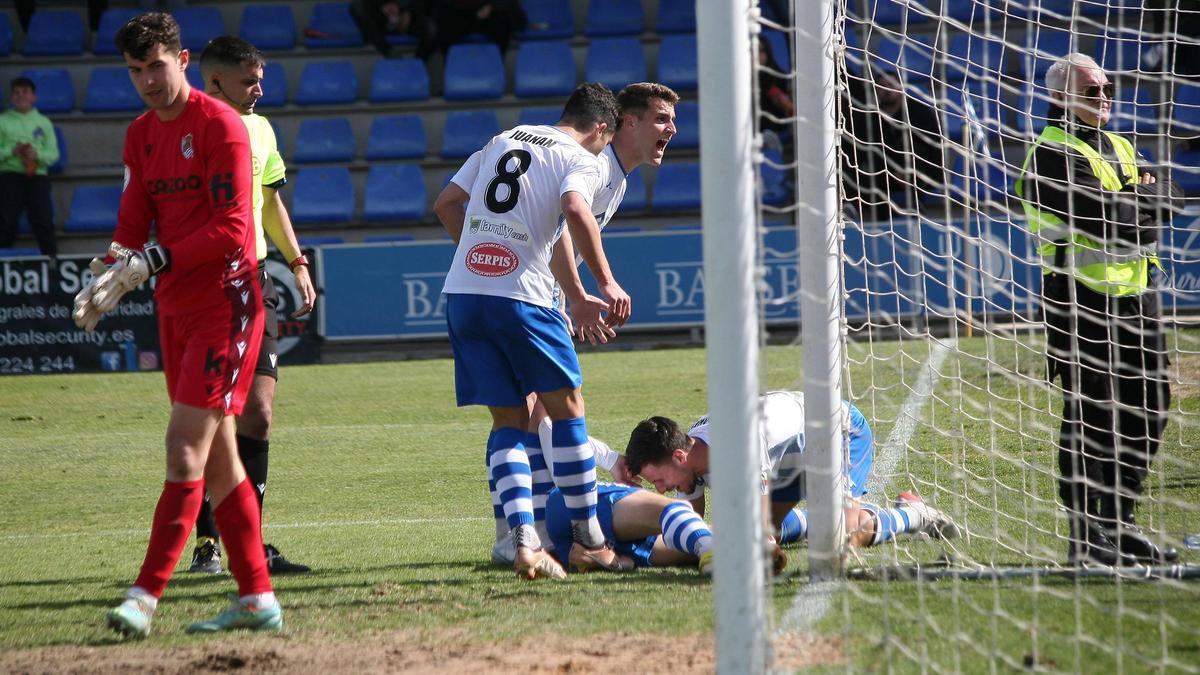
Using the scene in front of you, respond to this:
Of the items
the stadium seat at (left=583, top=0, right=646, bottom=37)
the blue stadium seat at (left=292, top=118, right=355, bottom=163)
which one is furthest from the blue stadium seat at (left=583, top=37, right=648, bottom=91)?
the blue stadium seat at (left=292, top=118, right=355, bottom=163)

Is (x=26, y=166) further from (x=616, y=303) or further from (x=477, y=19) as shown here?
(x=616, y=303)

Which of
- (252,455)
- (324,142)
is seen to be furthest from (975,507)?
(324,142)

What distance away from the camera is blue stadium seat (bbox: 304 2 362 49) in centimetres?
1767

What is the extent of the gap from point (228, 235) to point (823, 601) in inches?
86.1

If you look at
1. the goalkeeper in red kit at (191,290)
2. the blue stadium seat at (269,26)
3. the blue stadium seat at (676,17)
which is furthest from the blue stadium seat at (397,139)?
the goalkeeper in red kit at (191,290)

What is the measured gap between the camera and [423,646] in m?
3.84

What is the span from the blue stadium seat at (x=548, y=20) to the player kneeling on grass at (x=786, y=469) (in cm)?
1335

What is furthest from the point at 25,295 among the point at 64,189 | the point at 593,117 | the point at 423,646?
the point at 423,646

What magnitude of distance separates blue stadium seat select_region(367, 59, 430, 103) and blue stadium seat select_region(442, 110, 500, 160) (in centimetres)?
65

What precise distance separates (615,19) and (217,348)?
1481 cm

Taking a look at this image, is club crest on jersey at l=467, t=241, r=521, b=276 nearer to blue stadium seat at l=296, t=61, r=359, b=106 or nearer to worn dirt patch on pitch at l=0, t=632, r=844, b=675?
worn dirt patch on pitch at l=0, t=632, r=844, b=675

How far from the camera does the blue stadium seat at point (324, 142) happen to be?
55.3ft

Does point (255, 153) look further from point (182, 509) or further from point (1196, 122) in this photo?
point (1196, 122)

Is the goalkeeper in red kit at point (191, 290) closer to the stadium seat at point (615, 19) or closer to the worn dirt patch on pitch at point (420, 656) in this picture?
the worn dirt patch on pitch at point (420, 656)
